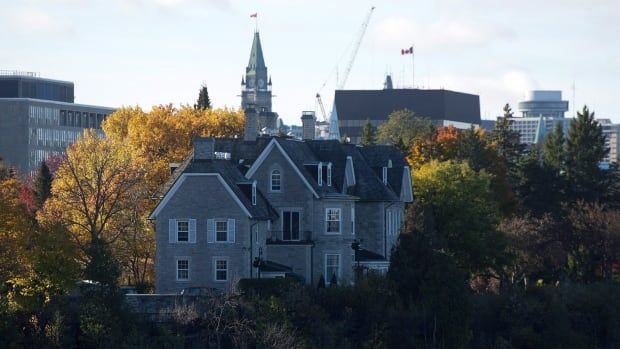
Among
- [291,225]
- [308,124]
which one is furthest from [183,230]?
[308,124]

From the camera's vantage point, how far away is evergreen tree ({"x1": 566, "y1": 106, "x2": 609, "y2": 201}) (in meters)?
128

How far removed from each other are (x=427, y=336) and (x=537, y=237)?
3142cm

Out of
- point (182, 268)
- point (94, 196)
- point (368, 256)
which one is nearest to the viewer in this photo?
point (182, 268)

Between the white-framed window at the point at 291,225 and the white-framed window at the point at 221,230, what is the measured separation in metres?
5.96

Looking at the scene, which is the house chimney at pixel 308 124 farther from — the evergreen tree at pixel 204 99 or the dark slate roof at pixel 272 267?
the evergreen tree at pixel 204 99

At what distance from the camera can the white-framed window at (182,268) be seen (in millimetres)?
80562

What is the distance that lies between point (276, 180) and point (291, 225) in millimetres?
2455

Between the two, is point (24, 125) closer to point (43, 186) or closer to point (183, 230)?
point (43, 186)

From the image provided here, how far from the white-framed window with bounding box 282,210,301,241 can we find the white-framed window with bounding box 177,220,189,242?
6.72 metres

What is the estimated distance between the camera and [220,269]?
8006cm

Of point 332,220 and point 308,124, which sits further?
point 308,124

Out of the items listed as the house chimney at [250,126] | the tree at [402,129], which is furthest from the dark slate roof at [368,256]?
the tree at [402,129]

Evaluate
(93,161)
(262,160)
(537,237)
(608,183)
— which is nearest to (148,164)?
(93,161)

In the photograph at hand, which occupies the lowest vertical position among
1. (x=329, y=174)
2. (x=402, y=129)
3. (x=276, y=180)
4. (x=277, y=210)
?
Answer: (x=277, y=210)
